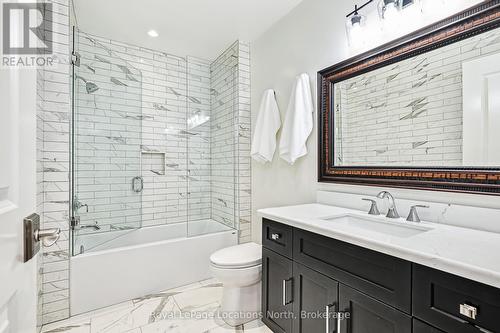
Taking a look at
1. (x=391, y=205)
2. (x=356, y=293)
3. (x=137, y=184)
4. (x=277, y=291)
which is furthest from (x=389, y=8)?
(x=137, y=184)

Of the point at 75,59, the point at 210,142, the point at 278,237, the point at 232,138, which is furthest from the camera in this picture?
the point at 210,142

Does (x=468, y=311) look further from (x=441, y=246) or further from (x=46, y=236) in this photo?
(x=46, y=236)

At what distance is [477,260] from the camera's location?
2.58 ft

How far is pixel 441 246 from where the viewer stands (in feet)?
3.03

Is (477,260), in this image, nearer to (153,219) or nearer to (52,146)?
(52,146)

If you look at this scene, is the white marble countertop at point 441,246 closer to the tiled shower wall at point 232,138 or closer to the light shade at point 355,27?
the light shade at point 355,27

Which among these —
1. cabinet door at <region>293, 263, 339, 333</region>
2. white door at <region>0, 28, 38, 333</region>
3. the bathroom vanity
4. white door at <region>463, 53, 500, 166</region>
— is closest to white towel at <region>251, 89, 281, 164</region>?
the bathroom vanity

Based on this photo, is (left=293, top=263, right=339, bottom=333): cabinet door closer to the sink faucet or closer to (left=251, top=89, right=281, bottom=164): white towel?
the sink faucet

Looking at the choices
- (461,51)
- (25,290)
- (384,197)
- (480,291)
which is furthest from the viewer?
(384,197)

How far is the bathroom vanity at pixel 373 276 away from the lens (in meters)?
0.77

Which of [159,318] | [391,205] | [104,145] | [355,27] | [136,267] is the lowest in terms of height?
[159,318]

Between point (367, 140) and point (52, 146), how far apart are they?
2.36 m

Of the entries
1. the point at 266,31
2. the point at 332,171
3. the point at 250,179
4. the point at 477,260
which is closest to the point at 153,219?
the point at 250,179

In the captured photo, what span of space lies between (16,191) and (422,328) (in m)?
1.29
